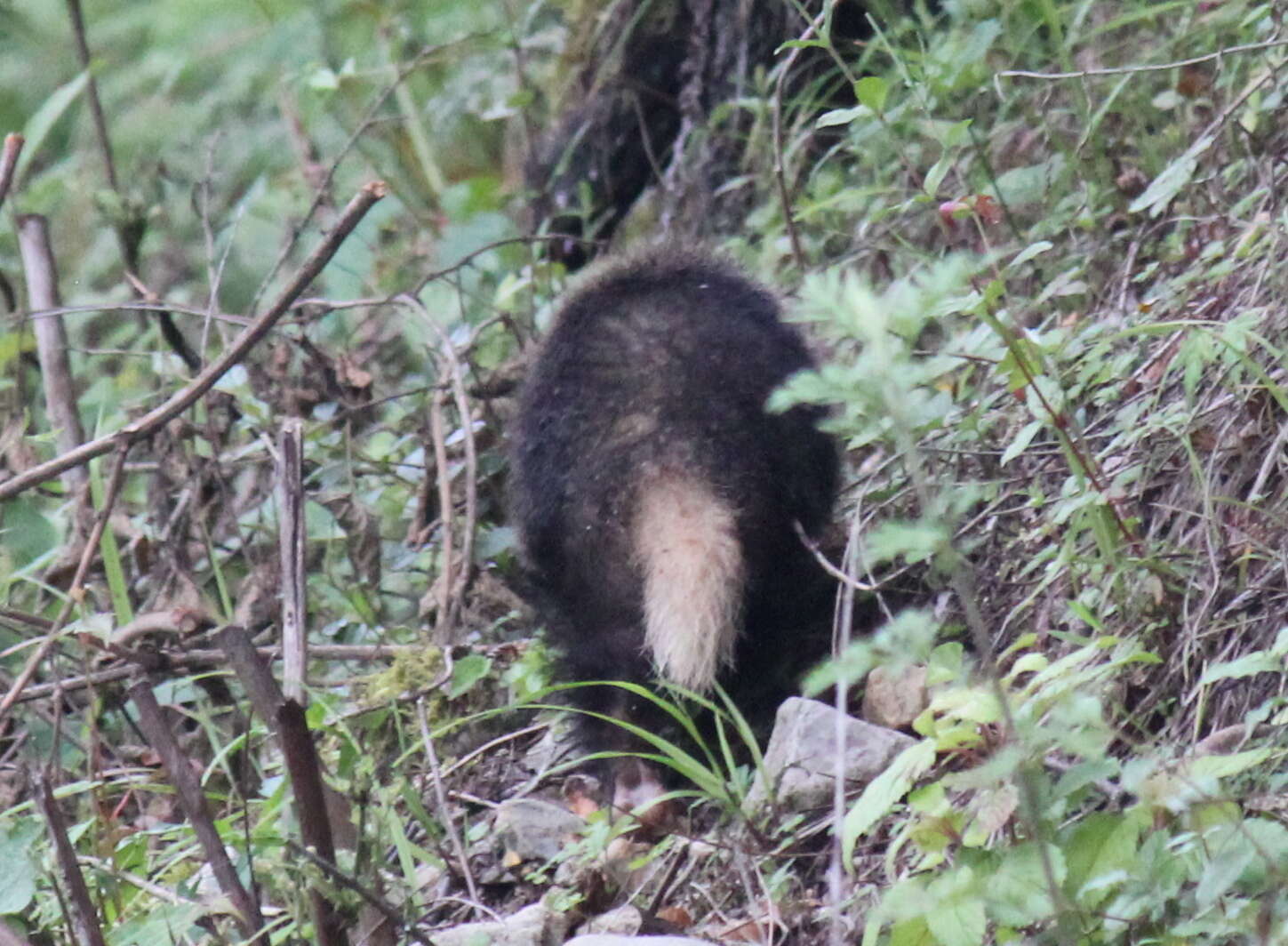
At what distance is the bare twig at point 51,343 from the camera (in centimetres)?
341

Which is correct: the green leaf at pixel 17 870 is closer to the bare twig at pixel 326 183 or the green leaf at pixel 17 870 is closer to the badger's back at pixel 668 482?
the badger's back at pixel 668 482

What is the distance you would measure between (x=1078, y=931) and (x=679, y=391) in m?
1.27

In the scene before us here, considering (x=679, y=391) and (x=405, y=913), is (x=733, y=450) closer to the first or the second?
(x=679, y=391)

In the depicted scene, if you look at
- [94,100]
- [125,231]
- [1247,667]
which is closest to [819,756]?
[1247,667]

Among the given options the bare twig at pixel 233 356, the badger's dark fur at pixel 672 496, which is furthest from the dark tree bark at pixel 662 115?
the bare twig at pixel 233 356

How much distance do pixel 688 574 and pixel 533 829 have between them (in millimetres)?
513

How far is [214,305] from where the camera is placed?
324 centimetres

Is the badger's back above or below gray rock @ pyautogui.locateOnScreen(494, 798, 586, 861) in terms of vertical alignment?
above

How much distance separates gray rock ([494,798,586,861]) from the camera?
8.35 feet

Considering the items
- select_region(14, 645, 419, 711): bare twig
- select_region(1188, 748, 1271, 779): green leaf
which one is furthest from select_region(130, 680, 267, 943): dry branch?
select_region(1188, 748, 1271, 779): green leaf

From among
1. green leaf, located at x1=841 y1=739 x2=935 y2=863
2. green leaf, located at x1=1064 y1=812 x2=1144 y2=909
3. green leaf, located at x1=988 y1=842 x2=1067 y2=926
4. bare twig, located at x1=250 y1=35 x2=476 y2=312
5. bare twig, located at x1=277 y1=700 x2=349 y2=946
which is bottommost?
green leaf, located at x1=1064 y1=812 x2=1144 y2=909

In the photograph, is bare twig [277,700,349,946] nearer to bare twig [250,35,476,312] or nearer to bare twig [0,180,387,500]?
bare twig [0,180,387,500]

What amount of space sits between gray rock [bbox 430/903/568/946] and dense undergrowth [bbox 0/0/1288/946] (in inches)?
4.1

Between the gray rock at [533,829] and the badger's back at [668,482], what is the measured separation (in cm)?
25
